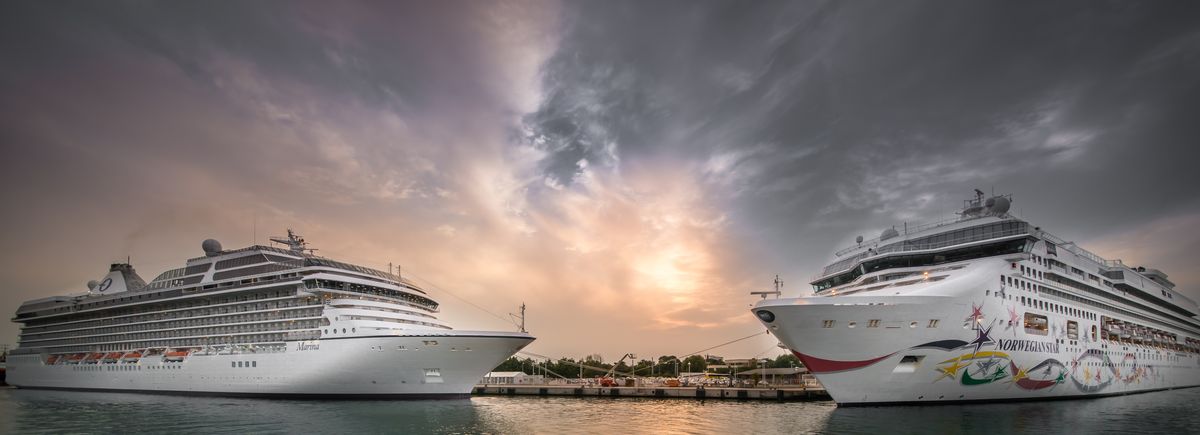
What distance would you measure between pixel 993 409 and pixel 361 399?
39314 mm

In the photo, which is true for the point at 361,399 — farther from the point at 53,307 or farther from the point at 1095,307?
the point at 1095,307

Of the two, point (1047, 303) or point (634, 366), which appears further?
point (634, 366)

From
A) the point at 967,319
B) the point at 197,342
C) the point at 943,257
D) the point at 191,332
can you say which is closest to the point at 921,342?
the point at 967,319

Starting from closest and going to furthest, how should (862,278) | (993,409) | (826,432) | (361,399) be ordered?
(826,432)
(993,409)
(862,278)
(361,399)

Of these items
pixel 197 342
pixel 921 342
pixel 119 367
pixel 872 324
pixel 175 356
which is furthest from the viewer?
pixel 119 367

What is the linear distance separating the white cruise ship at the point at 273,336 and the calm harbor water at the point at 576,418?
1.89 m

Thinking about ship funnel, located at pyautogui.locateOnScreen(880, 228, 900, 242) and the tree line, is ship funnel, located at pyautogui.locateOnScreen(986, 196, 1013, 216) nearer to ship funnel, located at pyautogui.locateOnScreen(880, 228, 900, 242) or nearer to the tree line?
ship funnel, located at pyautogui.locateOnScreen(880, 228, 900, 242)

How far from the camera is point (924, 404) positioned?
35.3 meters

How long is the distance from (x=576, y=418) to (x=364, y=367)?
15.5 m

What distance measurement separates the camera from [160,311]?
55781 mm

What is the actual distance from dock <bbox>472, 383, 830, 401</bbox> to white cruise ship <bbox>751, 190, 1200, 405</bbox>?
10.3 metres

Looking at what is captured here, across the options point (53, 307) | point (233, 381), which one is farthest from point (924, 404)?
point (53, 307)

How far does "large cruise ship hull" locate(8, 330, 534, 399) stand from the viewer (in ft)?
142

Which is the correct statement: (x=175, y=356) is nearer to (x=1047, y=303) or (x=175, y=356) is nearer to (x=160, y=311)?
(x=160, y=311)
